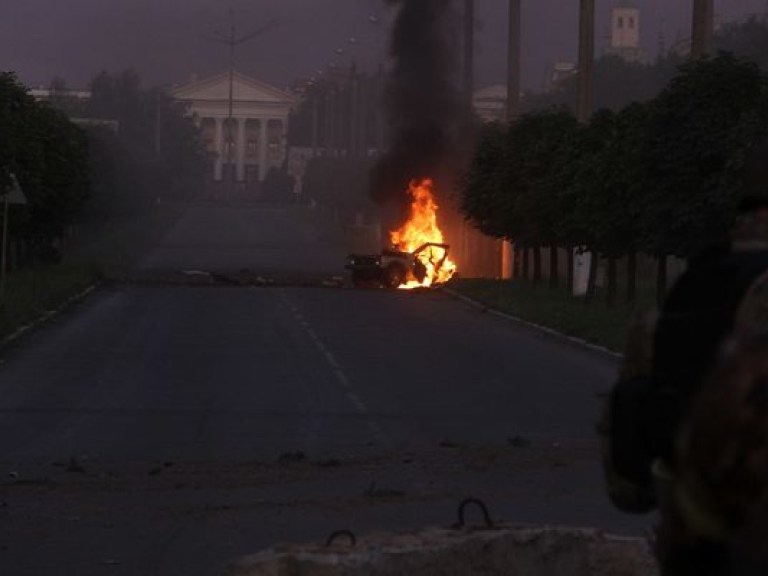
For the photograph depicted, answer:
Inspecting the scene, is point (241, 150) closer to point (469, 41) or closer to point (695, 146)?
point (469, 41)

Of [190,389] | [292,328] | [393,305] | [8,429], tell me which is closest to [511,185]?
[393,305]

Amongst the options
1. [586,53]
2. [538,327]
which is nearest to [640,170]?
[538,327]

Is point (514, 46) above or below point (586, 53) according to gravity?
above

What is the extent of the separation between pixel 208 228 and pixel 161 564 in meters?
97.7

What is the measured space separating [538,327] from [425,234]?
26545 mm

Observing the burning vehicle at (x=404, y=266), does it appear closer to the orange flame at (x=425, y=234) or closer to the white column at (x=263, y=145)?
the orange flame at (x=425, y=234)

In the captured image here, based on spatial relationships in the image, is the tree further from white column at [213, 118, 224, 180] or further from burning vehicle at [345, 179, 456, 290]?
white column at [213, 118, 224, 180]

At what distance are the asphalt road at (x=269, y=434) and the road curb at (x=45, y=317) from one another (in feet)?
0.69

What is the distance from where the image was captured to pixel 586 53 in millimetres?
43781

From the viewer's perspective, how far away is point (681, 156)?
30.7 m

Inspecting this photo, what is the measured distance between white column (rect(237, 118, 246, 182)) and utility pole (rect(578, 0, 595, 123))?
153 meters

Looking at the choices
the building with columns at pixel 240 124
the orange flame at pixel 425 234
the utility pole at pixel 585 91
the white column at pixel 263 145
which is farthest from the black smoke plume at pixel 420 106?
the white column at pixel 263 145

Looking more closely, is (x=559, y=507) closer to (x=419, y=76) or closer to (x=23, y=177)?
(x=23, y=177)

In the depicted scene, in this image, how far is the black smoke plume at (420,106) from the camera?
62.2 m
